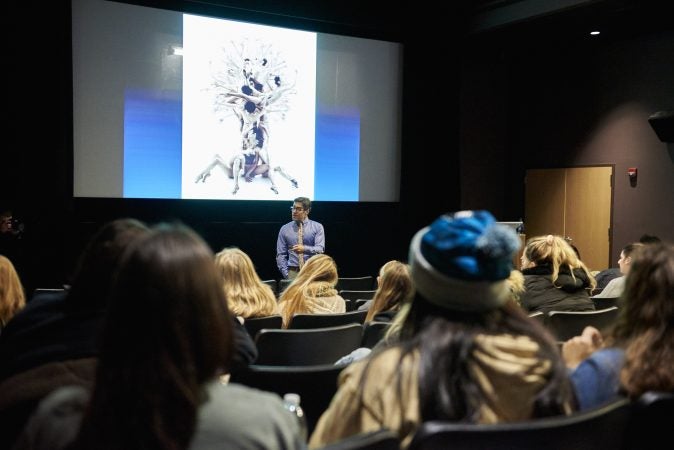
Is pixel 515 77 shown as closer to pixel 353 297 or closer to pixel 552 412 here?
pixel 353 297


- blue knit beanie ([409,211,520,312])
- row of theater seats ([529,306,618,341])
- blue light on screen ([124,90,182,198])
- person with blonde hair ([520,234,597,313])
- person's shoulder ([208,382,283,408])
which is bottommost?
row of theater seats ([529,306,618,341])

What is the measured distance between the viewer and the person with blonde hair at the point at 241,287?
325 centimetres

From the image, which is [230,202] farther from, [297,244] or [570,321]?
[570,321]

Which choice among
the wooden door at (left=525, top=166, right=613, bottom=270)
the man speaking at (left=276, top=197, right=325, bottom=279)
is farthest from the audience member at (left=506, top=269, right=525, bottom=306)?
the wooden door at (left=525, top=166, right=613, bottom=270)

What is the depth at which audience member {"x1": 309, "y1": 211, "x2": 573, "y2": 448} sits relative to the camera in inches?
49.1

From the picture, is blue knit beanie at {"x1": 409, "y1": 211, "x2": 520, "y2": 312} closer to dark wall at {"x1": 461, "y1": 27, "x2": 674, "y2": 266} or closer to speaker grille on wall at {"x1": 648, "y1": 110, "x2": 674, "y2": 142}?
speaker grille on wall at {"x1": 648, "y1": 110, "x2": 674, "y2": 142}

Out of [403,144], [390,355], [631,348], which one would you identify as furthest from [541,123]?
[390,355]

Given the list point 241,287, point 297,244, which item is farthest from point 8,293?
point 297,244

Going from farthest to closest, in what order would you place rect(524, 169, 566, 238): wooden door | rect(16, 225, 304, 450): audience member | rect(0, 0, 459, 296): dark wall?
rect(524, 169, 566, 238): wooden door → rect(0, 0, 459, 296): dark wall → rect(16, 225, 304, 450): audience member

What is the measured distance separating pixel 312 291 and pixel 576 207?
21.9 feet

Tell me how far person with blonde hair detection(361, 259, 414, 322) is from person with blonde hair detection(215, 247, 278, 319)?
591 mm

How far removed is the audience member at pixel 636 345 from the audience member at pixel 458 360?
377 millimetres

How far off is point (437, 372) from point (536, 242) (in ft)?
9.89

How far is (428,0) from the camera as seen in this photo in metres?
8.78
